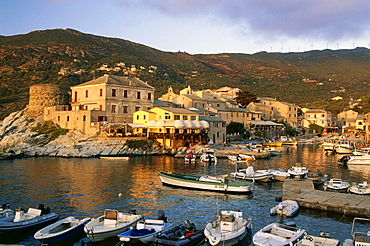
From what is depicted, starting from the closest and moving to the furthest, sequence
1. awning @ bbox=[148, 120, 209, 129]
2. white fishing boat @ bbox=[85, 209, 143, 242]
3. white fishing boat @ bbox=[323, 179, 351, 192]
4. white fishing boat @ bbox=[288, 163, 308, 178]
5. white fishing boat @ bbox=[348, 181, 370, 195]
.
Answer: white fishing boat @ bbox=[85, 209, 143, 242] < white fishing boat @ bbox=[348, 181, 370, 195] < white fishing boat @ bbox=[323, 179, 351, 192] < white fishing boat @ bbox=[288, 163, 308, 178] < awning @ bbox=[148, 120, 209, 129]

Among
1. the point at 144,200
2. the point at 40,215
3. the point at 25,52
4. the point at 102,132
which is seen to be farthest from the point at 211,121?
the point at 25,52

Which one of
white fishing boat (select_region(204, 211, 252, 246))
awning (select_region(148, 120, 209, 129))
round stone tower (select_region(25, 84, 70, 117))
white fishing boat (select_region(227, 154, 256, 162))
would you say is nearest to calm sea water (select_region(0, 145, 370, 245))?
white fishing boat (select_region(204, 211, 252, 246))

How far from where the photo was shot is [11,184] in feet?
111

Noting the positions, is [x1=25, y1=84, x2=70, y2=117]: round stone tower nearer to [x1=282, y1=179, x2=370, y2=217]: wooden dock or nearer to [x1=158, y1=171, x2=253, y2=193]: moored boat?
[x1=158, y1=171, x2=253, y2=193]: moored boat

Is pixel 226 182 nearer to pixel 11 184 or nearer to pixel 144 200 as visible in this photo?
pixel 144 200

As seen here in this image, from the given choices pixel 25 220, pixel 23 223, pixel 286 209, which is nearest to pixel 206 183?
pixel 286 209

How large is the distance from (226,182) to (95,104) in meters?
44.6

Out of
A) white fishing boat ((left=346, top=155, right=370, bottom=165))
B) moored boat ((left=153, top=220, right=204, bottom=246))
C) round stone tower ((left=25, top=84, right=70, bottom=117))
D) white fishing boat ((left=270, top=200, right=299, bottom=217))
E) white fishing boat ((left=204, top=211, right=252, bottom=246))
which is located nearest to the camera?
moored boat ((left=153, top=220, right=204, bottom=246))

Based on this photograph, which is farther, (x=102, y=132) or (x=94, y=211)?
(x=102, y=132)

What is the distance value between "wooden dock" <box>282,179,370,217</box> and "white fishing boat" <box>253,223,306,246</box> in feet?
24.4

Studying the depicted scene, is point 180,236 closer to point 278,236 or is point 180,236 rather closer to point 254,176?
point 278,236

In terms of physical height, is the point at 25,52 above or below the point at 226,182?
above

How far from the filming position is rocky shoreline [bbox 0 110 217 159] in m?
58.3

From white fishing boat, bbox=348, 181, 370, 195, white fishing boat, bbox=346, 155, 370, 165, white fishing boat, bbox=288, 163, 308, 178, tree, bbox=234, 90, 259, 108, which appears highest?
tree, bbox=234, 90, 259, 108
